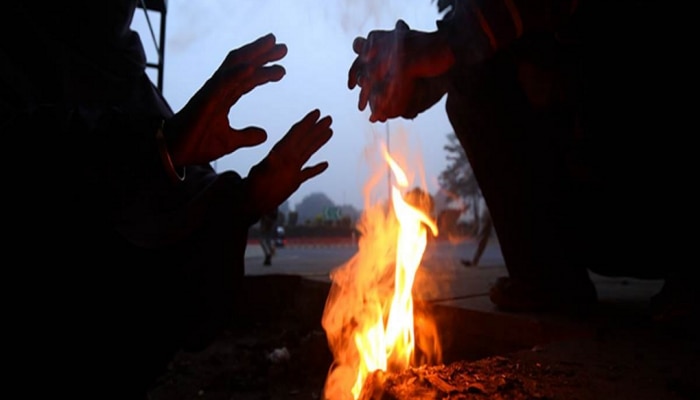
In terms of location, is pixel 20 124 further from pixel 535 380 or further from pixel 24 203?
pixel 535 380

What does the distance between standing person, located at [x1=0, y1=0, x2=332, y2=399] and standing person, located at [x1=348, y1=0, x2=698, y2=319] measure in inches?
23.4

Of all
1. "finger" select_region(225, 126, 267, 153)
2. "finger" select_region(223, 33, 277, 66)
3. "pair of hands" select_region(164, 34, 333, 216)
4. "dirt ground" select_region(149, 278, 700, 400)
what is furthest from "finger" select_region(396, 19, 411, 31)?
"dirt ground" select_region(149, 278, 700, 400)

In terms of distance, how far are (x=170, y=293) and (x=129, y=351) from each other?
211 mm

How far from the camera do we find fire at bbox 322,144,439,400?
162cm

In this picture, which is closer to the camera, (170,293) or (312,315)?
Answer: (170,293)

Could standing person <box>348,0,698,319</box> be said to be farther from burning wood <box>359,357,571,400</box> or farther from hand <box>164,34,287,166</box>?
burning wood <box>359,357,571,400</box>

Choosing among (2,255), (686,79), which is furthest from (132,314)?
(686,79)

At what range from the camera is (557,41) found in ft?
6.31

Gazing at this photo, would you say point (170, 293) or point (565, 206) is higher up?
point (565, 206)

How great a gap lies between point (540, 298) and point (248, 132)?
4.98 ft

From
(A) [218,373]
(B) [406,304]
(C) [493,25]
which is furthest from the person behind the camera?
(A) [218,373]

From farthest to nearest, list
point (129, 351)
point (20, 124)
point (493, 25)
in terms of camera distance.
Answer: point (493, 25)
point (129, 351)
point (20, 124)

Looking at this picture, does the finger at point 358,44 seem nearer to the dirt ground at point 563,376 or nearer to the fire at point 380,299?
the fire at point 380,299

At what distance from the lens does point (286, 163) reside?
59.3 inches
